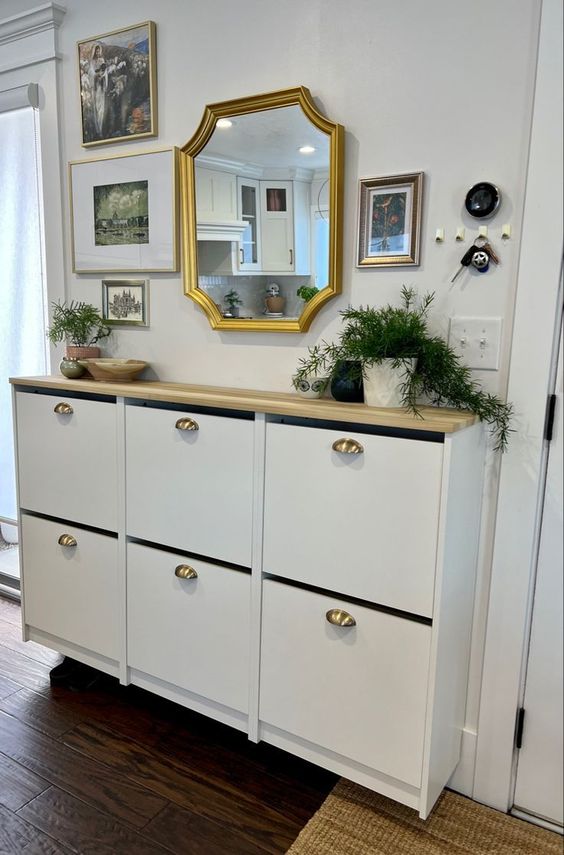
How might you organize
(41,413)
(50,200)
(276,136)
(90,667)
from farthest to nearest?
(50,200)
(90,667)
(41,413)
(276,136)

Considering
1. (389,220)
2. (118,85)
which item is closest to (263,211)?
(389,220)

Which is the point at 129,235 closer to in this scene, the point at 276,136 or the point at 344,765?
the point at 276,136

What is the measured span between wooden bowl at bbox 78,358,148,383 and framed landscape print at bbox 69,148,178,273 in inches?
13.4

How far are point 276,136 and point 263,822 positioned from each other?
1.84 metres

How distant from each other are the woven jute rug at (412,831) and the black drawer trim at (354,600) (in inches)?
22.1

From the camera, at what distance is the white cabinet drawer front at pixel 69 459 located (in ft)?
6.62

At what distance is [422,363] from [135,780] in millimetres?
1368

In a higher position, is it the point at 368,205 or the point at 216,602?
the point at 368,205

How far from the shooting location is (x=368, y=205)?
1.77 meters

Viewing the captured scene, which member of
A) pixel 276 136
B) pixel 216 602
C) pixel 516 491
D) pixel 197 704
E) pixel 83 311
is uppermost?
pixel 276 136

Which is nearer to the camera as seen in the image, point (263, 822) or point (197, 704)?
point (263, 822)

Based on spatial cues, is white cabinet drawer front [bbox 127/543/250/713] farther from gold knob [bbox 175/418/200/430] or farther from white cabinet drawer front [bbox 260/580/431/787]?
gold knob [bbox 175/418/200/430]

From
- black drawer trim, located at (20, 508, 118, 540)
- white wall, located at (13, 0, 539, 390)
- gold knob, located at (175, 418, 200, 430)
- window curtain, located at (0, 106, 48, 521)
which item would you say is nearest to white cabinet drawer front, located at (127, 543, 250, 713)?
black drawer trim, located at (20, 508, 118, 540)

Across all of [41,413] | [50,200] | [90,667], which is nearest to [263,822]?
[90,667]
